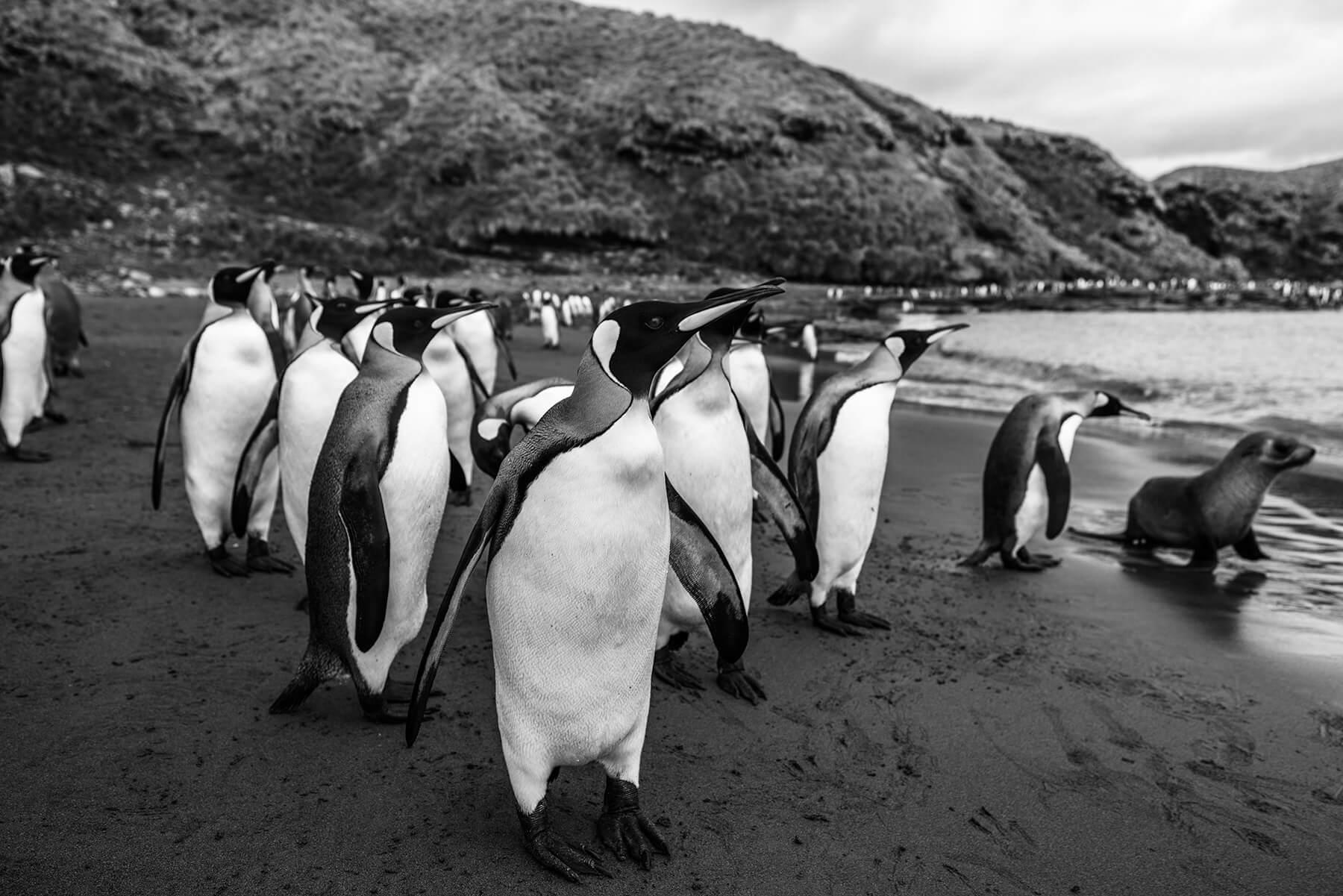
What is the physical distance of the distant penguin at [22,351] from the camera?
22.5 feet

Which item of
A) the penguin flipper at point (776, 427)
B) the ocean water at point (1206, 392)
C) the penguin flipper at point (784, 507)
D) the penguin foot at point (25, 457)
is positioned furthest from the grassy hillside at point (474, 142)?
the penguin flipper at point (784, 507)

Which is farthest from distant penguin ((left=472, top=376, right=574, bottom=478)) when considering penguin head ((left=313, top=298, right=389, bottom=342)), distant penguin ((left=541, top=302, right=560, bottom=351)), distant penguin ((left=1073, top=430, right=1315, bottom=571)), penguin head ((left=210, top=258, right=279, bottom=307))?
distant penguin ((left=541, top=302, right=560, bottom=351))

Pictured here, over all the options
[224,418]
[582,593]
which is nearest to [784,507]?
[582,593]

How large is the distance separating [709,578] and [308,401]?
2.05 metres

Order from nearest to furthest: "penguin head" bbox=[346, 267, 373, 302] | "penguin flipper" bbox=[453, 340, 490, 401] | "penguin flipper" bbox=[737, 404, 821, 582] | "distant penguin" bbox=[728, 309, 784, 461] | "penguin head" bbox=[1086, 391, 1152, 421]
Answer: "penguin flipper" bbox=[737, 404, 821, 582] → "penguin head" bbox=[1086, 391, 1152, 421] → "distant penguin" bbox=[728, 309, 784, 461] → "penguin flipper" bbox=[453, 340, 490, 401] → "penguin head" bbox=[346, 267, 373, 302]

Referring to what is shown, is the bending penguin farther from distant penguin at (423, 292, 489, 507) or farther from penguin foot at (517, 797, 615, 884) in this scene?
distant penguin at (423, 292, 489, 507)

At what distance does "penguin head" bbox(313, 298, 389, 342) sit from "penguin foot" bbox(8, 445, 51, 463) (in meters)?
4.22

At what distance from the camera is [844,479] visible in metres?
4.41

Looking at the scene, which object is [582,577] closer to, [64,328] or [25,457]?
[25,457]

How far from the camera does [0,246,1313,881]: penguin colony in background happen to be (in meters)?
2.31

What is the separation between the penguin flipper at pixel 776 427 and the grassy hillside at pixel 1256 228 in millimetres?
126274

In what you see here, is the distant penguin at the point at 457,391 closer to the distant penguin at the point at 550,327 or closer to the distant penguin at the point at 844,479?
the distant penguin at the point at 844,479

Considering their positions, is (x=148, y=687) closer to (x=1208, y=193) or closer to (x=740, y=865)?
(x=740, y=865)

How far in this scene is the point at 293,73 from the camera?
58062 mm
